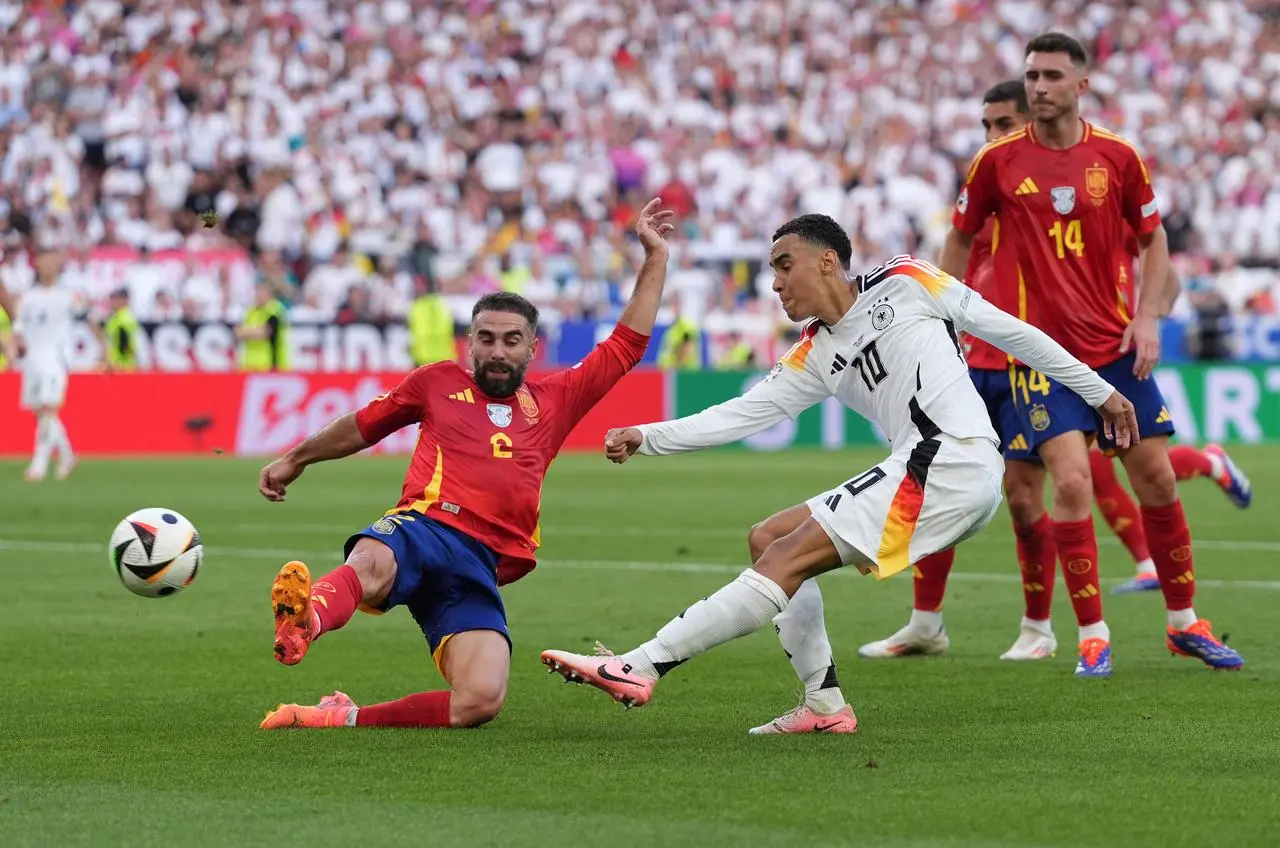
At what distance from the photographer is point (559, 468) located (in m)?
22.4

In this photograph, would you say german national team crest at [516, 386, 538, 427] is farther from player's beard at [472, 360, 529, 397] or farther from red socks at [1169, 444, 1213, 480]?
red socks at [1169, 444, 1213, 480]

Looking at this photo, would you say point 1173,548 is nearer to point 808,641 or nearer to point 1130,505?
point 808,641

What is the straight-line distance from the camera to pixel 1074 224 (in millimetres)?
8312

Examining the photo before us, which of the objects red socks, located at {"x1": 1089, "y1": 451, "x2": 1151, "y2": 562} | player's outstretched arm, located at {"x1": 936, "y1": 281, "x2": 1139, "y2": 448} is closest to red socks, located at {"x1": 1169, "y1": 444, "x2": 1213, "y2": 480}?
red socks, located at {"x1": 1089, "y1": 451, "x2": 1151, "y2": 562}

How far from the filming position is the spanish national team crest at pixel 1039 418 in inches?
323

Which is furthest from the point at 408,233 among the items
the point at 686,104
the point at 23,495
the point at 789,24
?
the point at 23,495

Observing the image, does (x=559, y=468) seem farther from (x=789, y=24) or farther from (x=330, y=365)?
(x=789, y=24)

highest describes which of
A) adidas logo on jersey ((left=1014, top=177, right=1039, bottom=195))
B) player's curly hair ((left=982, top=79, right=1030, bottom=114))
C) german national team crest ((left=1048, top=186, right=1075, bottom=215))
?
player's curly hair ((left=982, top=79, right=1030, bottom=114))

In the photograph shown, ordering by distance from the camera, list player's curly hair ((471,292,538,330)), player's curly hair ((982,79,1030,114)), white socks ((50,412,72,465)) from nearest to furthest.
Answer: player's curly hair ((471,292,538,330)) → player's curly hair ((982,79,1030,114)) → white socks ((50,412,72,465))

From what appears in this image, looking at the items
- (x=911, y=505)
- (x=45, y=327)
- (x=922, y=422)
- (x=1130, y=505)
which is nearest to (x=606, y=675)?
(x=911, y=505)

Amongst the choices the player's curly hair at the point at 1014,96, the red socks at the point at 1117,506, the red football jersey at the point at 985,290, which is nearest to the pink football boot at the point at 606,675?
the red football jersey at the point at 985,290

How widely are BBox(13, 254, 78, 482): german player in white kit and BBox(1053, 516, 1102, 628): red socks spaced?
1409cm

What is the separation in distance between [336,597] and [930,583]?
3.19 metres

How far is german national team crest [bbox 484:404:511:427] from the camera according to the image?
7297 millimetres
